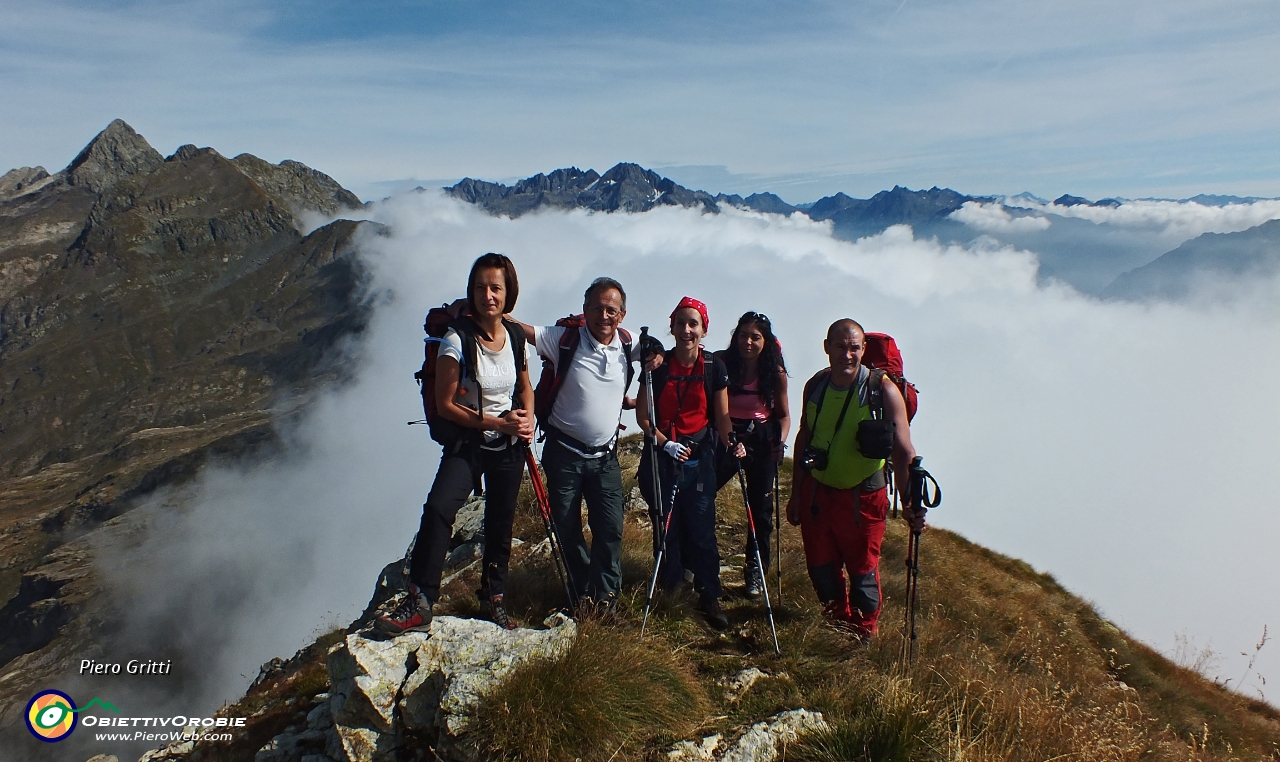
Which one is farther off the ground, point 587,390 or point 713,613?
point 587,390

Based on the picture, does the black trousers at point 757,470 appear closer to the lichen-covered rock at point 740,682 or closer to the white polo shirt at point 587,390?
the white polo shirt at point 587,390

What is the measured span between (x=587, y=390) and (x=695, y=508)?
6.03 ft

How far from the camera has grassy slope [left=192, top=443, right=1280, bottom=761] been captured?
443 centimetres

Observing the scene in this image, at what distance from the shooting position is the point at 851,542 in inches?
250

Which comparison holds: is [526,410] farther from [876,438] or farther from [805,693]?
[805,693]

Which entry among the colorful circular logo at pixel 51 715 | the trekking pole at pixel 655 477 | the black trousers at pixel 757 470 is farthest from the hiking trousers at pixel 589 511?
the colorful circular logo at pixel 51 715

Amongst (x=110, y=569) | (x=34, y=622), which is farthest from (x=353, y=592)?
(x=34, y=622)

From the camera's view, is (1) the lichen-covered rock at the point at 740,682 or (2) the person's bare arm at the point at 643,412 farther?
(2) the person's bare arm at the point at 643,412

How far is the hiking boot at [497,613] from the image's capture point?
19.6ft

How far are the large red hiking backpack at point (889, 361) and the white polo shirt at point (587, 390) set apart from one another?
8.86 ft

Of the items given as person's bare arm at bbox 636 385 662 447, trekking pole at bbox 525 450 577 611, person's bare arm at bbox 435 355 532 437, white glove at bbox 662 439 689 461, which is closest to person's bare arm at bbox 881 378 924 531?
white glove at bbox 662 439 689 461

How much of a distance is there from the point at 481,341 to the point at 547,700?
9.31 ft

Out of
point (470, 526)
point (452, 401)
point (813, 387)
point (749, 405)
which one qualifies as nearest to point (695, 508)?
point (749, 405)

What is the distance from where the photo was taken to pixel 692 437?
23.1 ft
